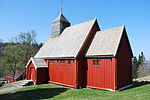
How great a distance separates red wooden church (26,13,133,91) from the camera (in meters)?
14.9

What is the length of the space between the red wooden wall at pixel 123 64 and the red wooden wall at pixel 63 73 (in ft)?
17.8

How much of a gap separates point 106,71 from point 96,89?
266cm

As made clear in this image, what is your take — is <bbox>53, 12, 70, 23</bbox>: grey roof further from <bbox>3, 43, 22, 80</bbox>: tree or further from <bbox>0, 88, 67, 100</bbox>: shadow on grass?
<bbox>3, 43, 22, 80</bbox>: tree

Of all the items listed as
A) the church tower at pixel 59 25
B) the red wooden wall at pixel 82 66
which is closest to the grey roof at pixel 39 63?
the church tower at pixel 59 25

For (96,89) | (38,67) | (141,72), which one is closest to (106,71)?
(96,89)

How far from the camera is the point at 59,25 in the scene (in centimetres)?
2530

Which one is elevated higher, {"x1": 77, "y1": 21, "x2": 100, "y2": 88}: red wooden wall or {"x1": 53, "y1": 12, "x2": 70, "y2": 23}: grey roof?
{"x1": 53, "y1": 12, "x2": 70, "y2": 23}: grey roof

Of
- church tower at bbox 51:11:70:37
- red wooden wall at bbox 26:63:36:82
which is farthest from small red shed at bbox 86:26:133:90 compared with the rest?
red wooden wall at bbox 26:63:36:82

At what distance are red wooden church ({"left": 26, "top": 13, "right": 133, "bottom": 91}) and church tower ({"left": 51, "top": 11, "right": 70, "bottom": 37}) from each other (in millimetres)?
4869

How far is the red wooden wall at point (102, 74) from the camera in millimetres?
14562

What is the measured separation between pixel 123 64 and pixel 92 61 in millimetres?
3853

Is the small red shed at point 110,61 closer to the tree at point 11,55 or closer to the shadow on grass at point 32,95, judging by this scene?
the shadow on grass at point 32,95

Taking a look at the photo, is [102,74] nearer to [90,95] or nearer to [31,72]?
[90,95]

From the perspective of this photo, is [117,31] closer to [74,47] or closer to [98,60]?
[98,60]
